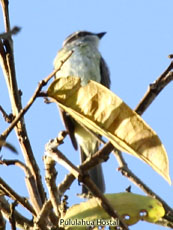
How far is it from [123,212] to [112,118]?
48 cm

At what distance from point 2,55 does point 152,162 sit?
0.59 meters

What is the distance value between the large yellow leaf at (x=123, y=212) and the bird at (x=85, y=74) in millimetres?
2895

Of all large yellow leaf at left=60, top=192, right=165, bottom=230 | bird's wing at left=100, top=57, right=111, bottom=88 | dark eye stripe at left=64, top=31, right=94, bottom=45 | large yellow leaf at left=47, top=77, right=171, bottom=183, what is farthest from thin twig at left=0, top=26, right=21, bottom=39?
dark eye stripe at left=64, top=31, right=94, bottom=45

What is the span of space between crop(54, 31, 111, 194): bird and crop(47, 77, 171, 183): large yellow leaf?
3229mm

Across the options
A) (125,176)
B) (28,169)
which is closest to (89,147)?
(125,176)

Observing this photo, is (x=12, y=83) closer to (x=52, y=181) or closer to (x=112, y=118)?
(x=112, y=118)

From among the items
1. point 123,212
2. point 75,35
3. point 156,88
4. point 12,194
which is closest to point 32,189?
point 12,194

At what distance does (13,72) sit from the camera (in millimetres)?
1351

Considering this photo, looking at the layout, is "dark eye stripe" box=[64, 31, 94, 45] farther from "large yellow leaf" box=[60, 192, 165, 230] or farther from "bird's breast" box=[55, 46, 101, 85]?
"large yellow leaf" box=[60, 192, 165, 230]

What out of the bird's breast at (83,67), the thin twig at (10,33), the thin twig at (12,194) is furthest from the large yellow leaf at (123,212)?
the bird's breast at (83,67)

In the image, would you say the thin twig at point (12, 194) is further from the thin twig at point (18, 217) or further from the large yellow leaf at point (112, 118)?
the large yellow leaf at point (112, 118)

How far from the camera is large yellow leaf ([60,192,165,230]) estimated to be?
5.32ft

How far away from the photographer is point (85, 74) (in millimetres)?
4734

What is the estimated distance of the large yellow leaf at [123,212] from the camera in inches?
63.8
